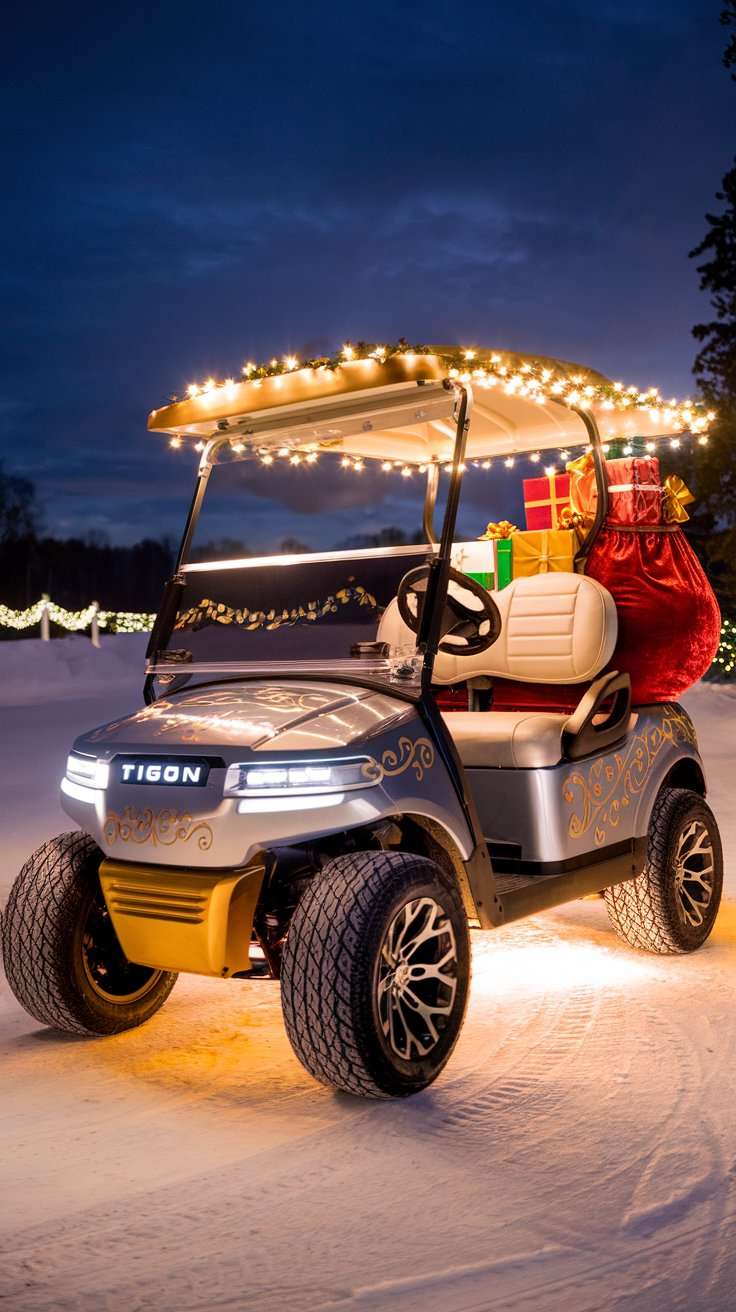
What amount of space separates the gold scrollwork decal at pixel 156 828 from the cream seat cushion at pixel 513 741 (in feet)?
4.42

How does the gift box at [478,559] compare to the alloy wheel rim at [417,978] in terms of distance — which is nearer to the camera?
the alloy wheel rim at [417,978]

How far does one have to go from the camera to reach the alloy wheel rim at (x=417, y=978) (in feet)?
12.6

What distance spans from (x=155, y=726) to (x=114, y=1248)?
5.49 ft

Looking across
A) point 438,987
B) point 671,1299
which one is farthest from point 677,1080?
point 671,1299

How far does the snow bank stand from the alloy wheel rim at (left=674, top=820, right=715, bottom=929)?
1527cm

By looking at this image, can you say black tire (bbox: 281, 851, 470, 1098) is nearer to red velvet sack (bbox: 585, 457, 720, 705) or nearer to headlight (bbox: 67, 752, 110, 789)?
headlight (bbox: 67, 752, 110, 789)

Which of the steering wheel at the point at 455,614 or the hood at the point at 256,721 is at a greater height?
the steering wheel at the point at 455,614

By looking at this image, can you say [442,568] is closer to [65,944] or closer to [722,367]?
[65,944]

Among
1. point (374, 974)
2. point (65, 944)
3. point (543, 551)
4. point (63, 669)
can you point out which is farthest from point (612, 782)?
point (63, 669)

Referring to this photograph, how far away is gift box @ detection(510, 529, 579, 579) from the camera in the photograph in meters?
6.00

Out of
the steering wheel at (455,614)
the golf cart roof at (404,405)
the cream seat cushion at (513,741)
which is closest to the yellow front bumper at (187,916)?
the steering wheel at (455,614)

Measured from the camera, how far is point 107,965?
457cm

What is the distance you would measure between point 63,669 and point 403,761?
2029cm

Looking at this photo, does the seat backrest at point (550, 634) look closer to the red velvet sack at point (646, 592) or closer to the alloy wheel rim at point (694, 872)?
the red velvet sack at point (646, 592)
